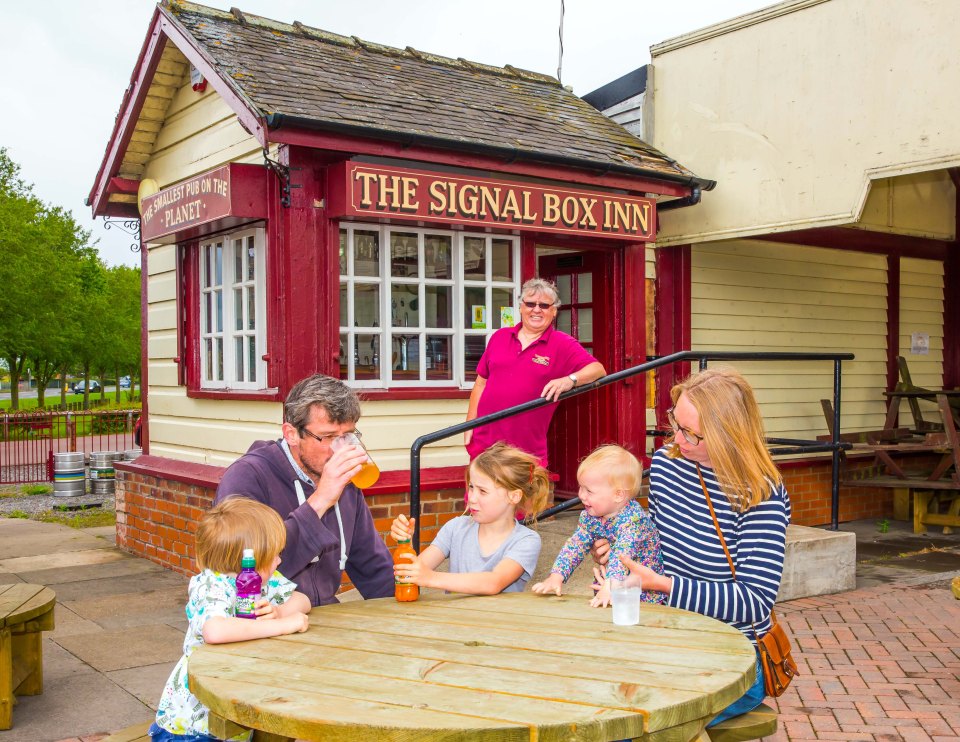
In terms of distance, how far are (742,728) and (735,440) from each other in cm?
80

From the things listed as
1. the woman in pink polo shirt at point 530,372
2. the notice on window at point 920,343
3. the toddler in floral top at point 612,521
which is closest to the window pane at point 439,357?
the woman in pink polo shirt at point 530,372

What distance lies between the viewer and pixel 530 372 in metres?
5.52

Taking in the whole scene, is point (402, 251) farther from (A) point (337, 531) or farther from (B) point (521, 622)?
(B) point (521, 622)

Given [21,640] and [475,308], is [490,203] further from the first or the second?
[21,640]

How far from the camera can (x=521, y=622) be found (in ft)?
9.31

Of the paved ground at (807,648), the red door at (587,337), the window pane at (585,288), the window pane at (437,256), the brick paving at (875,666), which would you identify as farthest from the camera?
the window pane at (585,288)

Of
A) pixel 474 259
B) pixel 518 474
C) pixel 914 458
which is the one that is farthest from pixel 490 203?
pixel 914 458

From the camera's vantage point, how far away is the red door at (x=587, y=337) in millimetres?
7555

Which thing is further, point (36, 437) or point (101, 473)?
point (36, 437)

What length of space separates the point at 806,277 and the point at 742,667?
297 inches

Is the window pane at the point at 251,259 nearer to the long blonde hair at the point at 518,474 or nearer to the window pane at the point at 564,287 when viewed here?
the window pane at the point at 564,287

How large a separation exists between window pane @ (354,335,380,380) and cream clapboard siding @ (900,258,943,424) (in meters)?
6.14

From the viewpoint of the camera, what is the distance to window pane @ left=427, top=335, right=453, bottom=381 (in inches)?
266

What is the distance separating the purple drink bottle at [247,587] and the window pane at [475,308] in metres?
4.37
